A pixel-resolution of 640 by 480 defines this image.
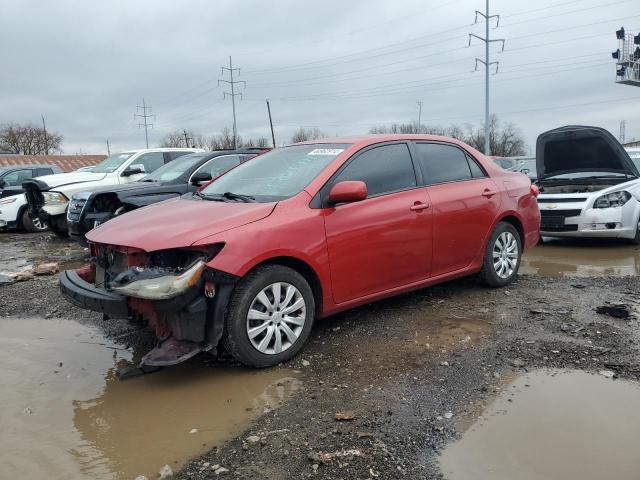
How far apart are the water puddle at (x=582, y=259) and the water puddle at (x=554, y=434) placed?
11.4 ft

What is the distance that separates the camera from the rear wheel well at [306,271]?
389 cm

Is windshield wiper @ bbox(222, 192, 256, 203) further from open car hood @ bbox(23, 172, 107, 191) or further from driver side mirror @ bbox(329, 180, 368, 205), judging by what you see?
open car hood @ bbox(23, 172, 107, 191)

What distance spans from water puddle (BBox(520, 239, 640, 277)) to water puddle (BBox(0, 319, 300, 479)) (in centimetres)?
456

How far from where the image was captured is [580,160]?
9.46m

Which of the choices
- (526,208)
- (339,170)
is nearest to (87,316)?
(339,170)

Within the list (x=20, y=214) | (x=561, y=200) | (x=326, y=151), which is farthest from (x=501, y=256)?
(x=20, y=214)

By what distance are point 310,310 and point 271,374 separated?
0.55 metres

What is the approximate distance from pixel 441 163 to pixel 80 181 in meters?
8.03

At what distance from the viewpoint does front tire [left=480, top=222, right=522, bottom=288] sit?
5.55 meters

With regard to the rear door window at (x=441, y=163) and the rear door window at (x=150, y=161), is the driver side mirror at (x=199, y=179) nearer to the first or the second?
the rear door window at (x=150, y=161)

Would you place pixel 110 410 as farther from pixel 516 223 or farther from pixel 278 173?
pixel 516 223

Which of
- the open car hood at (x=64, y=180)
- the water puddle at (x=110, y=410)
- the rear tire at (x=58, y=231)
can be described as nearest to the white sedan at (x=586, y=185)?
the water puddle at (x=110, y=410)

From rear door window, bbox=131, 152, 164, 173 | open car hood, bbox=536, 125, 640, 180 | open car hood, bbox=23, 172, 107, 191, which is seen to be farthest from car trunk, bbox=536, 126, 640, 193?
open car hood, bbox=23, 172, 107, 191

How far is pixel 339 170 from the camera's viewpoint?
434 cm
